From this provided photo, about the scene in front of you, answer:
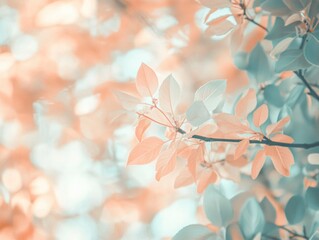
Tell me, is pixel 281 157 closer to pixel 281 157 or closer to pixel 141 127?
pixel 281 157

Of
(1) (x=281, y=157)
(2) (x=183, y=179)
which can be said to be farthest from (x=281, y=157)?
(2) (x=183, y=179)

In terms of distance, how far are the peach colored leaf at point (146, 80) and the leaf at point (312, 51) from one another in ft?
0.43

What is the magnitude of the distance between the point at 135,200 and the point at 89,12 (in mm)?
344

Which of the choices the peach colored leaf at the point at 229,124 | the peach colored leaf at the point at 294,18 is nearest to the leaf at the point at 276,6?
the peach colored leaf at the point at 294,18

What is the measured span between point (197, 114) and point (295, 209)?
196 mm

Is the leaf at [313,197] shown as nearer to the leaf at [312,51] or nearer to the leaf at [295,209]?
the leaf at [295,209]

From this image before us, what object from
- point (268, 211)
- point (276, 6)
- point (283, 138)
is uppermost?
point (276, 6)

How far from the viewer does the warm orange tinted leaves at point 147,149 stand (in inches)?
13.8

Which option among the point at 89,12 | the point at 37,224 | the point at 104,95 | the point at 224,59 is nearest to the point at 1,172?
the point at 37,224

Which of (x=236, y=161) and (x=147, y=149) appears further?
(x=236, y=161)

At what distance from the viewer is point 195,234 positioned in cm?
42

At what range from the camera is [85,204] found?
28.5 inches

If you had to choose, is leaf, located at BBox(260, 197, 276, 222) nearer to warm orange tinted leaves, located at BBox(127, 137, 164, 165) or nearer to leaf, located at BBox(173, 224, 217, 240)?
leaf, located at BBox(173, 224, 217, 240)

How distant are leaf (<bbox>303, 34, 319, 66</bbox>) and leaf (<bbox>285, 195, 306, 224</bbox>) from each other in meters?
0.17
